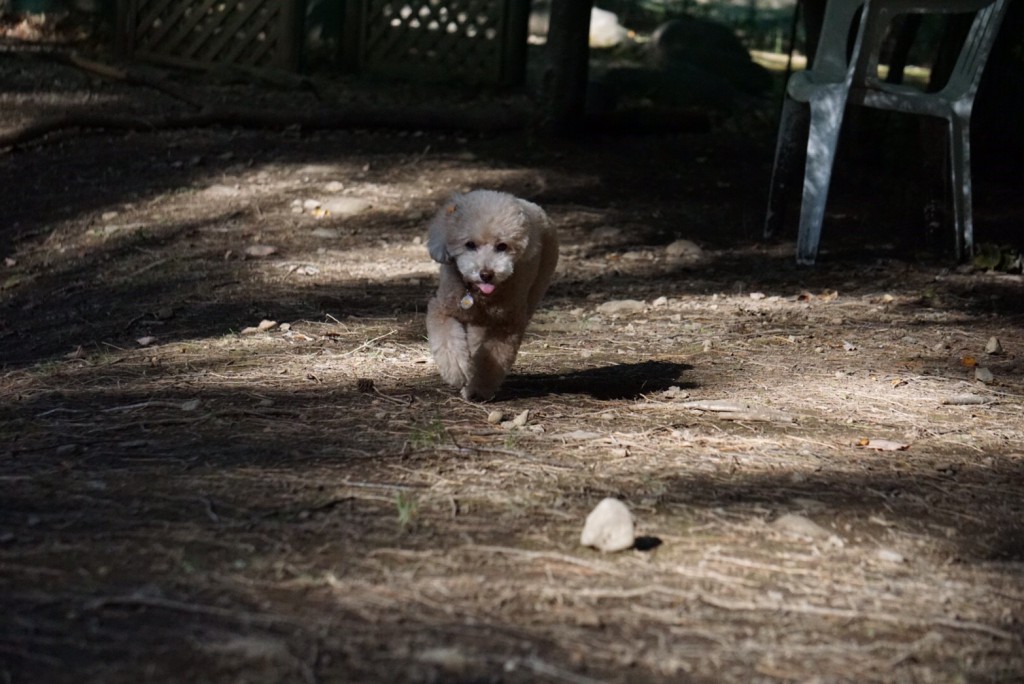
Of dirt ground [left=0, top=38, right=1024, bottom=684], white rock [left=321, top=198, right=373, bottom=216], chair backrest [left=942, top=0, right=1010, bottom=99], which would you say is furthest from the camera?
white rock [left=321, top=198, right=373, bottom=216]

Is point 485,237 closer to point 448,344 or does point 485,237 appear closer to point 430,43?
point 448,344

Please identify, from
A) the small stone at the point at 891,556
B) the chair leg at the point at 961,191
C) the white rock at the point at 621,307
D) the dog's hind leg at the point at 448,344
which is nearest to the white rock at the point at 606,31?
the chair leg at the point at 961,191

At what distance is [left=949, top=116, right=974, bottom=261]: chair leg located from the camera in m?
6.12

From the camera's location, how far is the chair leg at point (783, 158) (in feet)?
21.7

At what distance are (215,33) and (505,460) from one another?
9.90 m

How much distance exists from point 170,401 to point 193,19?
915 centimetres

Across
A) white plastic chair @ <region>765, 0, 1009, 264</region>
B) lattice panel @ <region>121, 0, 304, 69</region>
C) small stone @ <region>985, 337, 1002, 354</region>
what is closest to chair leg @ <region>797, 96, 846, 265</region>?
white plastic chair @ <region>765, 0, 1009, 264</region>

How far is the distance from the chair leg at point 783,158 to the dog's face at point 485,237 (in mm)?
3564

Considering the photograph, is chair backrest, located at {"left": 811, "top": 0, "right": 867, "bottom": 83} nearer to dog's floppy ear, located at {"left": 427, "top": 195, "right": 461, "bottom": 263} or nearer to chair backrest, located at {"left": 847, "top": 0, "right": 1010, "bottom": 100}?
chair backrest, located at {"left": 847, "top": 0, "right": 1010, "bottom": 100}

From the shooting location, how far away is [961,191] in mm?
6152

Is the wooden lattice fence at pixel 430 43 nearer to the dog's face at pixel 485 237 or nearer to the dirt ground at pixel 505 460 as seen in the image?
the dirt ground at pixel 505 460

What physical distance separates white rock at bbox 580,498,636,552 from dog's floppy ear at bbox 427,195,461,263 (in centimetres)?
109

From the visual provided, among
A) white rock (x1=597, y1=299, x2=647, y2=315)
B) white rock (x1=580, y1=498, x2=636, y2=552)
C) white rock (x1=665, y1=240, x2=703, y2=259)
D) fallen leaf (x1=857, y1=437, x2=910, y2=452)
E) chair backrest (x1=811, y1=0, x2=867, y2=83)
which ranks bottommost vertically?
white rock (x1=665, y1=240, x2=703, y2=259)

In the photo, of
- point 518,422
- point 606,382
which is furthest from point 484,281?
point 606,382
